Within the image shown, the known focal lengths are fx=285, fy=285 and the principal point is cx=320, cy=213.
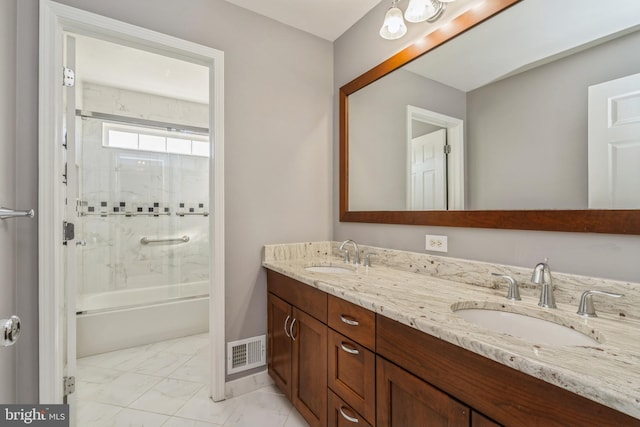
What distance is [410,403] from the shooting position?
88cm

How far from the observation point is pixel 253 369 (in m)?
1.85

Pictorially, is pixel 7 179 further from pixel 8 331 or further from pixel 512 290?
pixel 512 290

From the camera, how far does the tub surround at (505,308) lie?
552 millimetres

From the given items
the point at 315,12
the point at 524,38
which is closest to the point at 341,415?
the point at 524,38

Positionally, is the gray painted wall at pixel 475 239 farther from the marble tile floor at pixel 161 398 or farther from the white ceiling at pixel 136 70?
the white ceiling at pixel 136 70

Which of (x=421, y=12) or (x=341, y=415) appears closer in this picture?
(x=341, y=415)

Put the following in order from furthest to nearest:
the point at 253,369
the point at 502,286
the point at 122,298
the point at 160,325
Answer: the point at 122,298 → the point at 160,325 → the point at 253,369 → the point at 502,286

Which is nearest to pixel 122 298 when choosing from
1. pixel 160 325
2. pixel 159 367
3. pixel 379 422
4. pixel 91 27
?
pixel 160 325

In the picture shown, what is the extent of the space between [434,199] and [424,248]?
271mm

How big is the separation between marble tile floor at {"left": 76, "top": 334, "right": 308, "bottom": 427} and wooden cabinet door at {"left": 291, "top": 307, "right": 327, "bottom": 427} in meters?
0.20

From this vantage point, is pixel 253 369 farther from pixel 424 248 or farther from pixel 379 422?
pixel 424 248

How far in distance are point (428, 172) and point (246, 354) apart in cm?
158

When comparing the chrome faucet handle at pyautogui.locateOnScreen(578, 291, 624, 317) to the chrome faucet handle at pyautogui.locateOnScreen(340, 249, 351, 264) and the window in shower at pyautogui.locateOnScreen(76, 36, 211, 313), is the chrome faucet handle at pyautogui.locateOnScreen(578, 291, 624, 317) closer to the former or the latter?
the chrome faucet handle at pyautogui.locateOnScreen(340, 249, 351, 264)

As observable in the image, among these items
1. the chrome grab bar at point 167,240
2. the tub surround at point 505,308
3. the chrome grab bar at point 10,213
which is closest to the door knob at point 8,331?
the chrome grab bar at point 10,213
